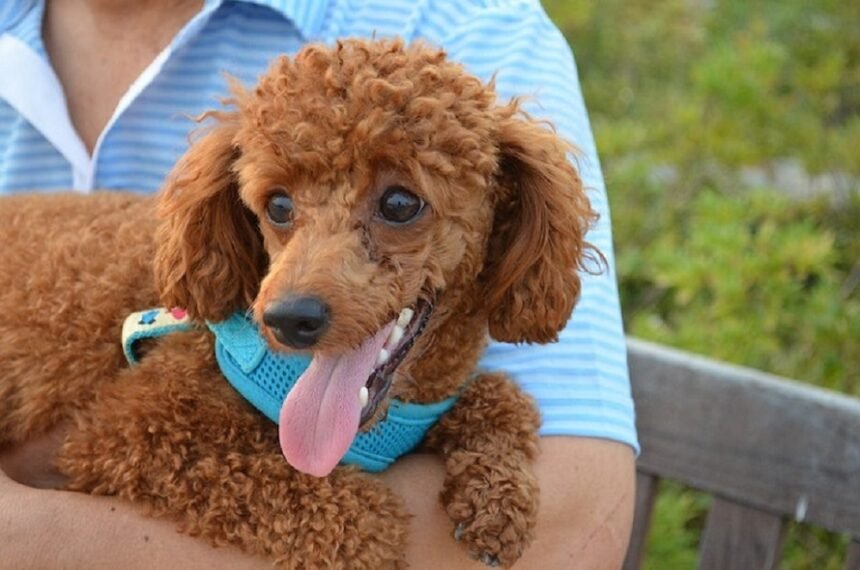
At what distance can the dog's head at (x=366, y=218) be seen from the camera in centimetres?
178

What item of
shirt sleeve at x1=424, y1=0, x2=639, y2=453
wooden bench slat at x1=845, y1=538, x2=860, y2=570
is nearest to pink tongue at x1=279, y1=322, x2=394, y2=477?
shirt sleeve at x1=424, y1=0, x2=639, y2=453

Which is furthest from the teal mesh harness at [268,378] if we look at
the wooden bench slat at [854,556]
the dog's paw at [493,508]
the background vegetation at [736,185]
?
the background vegetation at [736,185]

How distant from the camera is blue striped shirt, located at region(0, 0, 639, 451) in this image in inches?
87.0

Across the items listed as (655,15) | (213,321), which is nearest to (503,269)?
(213,321)

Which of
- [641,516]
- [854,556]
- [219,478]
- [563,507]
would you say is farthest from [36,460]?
[854,556]

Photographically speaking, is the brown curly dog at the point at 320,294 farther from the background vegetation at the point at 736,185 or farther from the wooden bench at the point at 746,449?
the background vegetation at the point at 736,185

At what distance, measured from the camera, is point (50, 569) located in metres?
1.90

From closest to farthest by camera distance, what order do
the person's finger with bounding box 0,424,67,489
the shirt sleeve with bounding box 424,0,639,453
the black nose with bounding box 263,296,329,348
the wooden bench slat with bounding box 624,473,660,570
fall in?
1. the black nose with bounding box 263,296,329,348
2. the person's finger with bounding box 0,424,67,489
3. the shirt sleeve with bounding box 424,0,639,453
4. the wooden bench slat with bounding box 624,473,660,570

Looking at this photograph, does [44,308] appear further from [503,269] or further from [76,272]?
[503,269]

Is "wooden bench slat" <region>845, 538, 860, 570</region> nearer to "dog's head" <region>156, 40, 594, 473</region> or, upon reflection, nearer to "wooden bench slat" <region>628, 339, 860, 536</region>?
"wooden bench slat" <region>628, 339, 860, 536</region>

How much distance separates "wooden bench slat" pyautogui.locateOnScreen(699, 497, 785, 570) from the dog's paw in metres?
0.68

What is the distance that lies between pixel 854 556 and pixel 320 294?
125 cm

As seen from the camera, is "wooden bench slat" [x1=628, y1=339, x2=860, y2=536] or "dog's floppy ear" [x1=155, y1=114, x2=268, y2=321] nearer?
"dog's floppy ear" [x1=155, y1=114, x2=268, y2=321]

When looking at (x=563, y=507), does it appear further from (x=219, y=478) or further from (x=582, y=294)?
(x=219, y=478)
